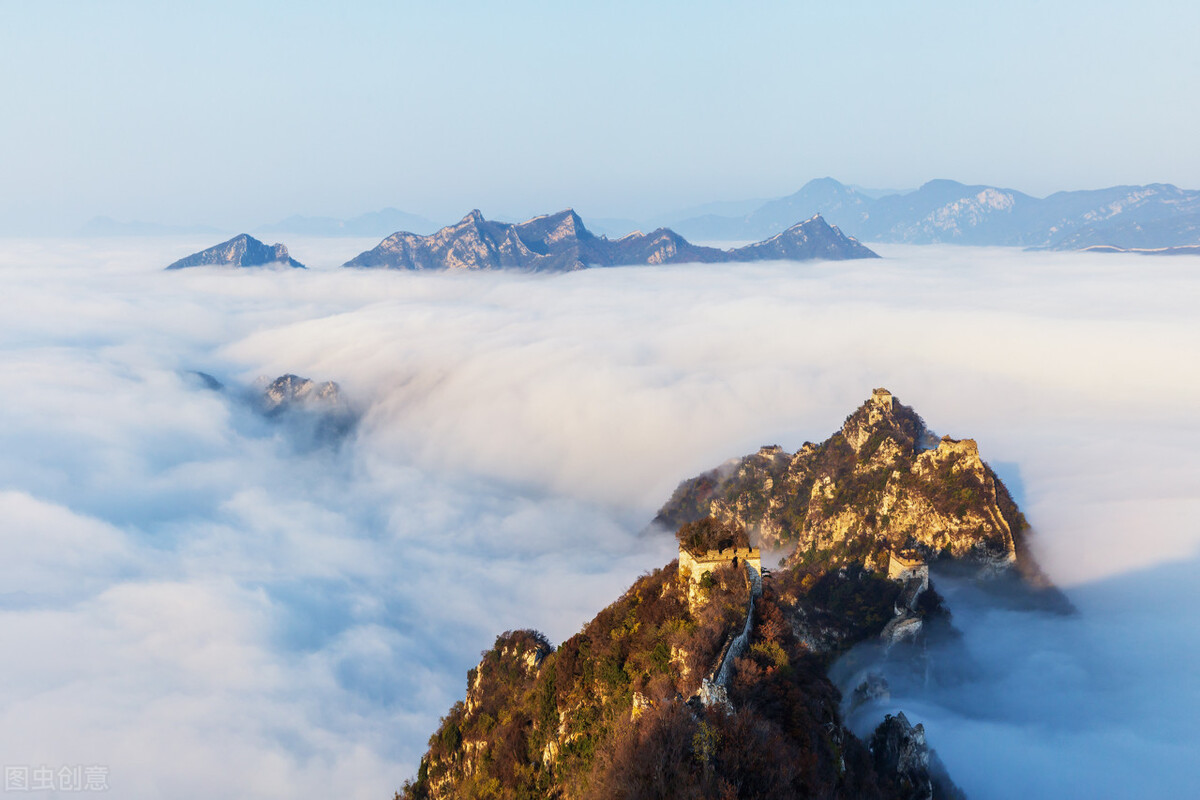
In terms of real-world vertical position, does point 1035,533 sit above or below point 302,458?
above

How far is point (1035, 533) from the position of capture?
66.2m

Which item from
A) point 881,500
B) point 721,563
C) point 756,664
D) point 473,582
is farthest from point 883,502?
point 473,582

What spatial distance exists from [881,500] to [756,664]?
43136 mm

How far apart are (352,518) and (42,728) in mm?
77880

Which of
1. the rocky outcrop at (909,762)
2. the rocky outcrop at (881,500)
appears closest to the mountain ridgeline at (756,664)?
the rocky outcrop at (909,762)

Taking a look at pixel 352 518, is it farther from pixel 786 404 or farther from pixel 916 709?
pixel 916 709

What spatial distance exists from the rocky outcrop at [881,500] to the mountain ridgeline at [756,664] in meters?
0.20

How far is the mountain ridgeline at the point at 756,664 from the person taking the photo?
77.8ft

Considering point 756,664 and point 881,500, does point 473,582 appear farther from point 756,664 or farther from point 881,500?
point 756,664

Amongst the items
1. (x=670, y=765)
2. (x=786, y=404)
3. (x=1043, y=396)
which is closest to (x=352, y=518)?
(x=786, y=404)

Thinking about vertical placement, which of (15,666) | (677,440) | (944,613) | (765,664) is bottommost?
(15,666)

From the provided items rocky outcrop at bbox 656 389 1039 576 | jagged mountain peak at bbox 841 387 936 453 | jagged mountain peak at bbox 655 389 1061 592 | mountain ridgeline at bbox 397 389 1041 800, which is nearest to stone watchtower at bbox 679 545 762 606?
mountain ridgeline at bbox 397 389 1041 800

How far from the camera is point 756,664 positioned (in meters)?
29.4

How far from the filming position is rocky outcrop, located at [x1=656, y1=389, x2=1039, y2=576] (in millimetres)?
58625
